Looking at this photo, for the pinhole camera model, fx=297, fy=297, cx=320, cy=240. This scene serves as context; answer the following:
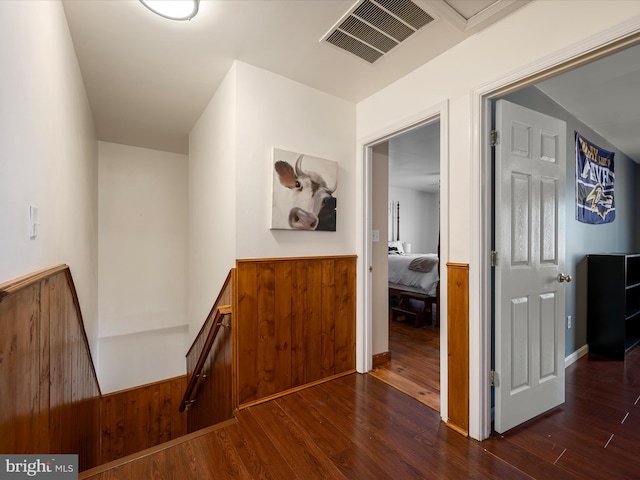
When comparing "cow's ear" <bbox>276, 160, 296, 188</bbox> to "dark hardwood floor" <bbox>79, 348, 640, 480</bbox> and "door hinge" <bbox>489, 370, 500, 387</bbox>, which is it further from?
"door hinge" <bbox>489, 370, 500, 387</bbox>

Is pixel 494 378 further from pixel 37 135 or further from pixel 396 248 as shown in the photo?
pixel 396 248

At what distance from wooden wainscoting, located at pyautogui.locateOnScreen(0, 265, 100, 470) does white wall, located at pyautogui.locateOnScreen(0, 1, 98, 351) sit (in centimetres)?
10

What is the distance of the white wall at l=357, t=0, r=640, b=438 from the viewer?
1.39 m

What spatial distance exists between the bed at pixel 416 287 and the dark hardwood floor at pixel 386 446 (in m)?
1.96

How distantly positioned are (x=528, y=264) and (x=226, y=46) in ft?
7.92

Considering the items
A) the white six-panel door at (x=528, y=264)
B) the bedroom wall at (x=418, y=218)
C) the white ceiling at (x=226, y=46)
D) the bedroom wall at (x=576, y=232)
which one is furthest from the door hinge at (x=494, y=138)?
the bedroom wall at (x=418, y=218)

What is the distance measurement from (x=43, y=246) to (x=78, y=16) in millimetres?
1371

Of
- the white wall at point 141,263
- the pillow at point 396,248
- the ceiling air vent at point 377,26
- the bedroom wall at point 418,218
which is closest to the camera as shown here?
the ceiling air vent at point 377,26

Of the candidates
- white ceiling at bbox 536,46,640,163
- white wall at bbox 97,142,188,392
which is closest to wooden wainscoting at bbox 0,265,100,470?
white wall at bbox 97,142,188,392

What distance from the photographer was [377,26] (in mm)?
1759

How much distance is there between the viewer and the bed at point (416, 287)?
4090mm

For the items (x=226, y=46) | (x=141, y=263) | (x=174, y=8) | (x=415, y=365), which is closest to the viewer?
(x=174, y=8)

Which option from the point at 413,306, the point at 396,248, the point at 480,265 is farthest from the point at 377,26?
the point at 396,248

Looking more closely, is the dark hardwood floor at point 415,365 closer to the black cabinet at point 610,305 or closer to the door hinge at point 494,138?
the black cabinet at point 610,305
